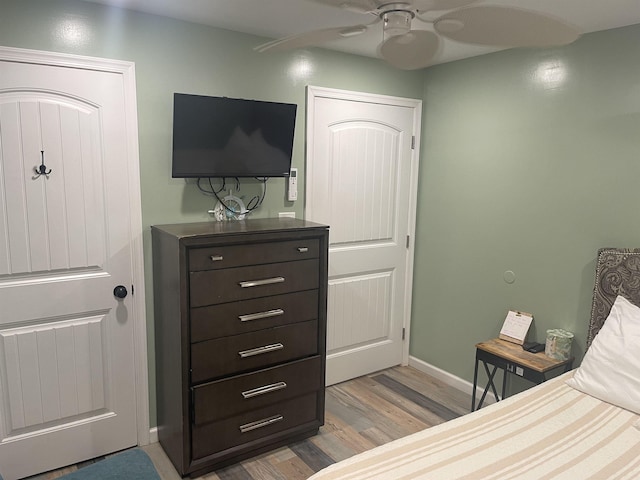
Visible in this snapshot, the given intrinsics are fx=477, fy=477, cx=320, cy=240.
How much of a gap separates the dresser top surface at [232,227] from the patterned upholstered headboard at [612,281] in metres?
1.51

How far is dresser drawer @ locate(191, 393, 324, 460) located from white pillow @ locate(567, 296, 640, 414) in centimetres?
144

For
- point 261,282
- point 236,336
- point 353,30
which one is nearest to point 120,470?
point 236,336

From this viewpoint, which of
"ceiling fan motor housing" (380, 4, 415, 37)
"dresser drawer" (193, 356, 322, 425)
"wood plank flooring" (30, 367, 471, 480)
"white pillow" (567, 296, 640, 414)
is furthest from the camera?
"wood plank flooring" (30, 367, 471, 480)

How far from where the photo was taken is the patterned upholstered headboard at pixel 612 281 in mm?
2414

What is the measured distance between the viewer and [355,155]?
11.1 ft

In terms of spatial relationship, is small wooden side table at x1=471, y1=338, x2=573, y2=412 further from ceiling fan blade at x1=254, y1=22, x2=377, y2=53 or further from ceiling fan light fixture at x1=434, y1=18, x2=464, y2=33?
ceiling fan blade at x1=254, y1=22, x2=377, y2=53

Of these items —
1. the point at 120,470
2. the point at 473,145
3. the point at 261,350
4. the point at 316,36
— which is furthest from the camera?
the point at 473,145

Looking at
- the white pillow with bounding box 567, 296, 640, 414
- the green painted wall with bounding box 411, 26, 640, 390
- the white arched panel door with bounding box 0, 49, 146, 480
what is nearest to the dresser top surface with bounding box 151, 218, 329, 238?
the white arched panel door with bounding box 0, 49, 146, 480

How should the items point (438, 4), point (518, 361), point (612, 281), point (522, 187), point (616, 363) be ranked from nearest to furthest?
point (438, 4) < point (616, 363) < point (612, 281) < point (518, 361) < point (522, 187)

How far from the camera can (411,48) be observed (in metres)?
Result: 1.68

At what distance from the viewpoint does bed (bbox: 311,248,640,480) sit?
5.30 ft

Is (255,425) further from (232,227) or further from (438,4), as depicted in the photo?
(438,4)

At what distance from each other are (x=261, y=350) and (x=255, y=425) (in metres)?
0.44

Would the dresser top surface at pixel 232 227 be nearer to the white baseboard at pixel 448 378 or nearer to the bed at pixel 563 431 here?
the bed at pixel 563 431
